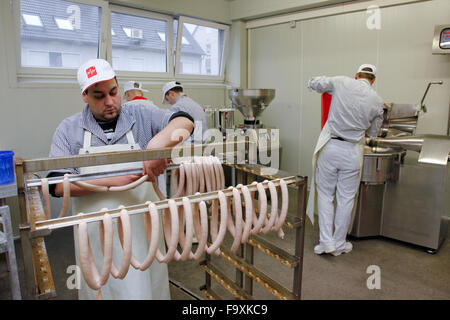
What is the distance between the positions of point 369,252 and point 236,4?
3.63 m

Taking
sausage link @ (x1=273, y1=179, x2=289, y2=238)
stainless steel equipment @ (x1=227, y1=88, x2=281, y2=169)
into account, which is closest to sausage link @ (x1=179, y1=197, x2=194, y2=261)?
sausage link @ (x1=273, y1=179, x2=289, y2=238)

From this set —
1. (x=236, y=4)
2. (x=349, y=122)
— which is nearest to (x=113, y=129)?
(x=349, y=122)

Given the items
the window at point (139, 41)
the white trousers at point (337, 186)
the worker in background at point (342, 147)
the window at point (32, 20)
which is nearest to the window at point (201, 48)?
the window at point (139, 41)

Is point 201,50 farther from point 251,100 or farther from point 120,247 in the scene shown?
point 120,247

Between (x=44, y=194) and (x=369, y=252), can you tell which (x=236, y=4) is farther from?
(x=44, y=194)

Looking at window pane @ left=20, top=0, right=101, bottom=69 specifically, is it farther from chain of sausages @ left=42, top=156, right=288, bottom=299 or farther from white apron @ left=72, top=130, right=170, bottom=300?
chain of sausages @ left=42, top=156, right=288, bottom=299

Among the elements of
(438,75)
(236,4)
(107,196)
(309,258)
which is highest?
(236,4)

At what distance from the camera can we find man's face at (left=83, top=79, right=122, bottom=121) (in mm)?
1341

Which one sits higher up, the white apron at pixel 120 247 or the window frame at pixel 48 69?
the window frame at pixel 48 69

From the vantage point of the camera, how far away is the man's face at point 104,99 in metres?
1.34

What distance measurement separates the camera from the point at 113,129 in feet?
4.81

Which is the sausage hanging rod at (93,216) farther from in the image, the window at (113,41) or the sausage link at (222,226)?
the window at (113,41)

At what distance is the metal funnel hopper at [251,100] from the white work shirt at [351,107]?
117 centimetres

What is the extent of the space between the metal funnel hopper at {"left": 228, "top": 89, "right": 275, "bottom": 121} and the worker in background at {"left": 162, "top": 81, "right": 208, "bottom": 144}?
28.8 inches
